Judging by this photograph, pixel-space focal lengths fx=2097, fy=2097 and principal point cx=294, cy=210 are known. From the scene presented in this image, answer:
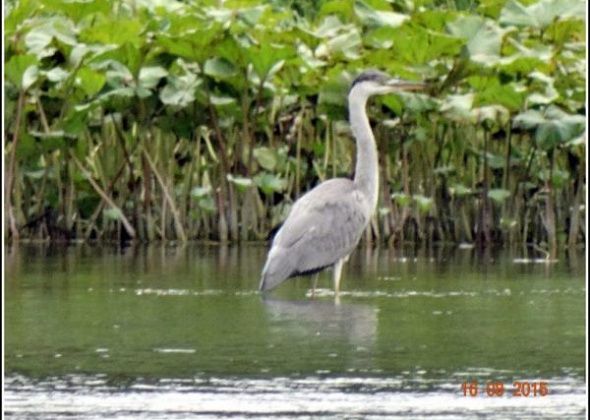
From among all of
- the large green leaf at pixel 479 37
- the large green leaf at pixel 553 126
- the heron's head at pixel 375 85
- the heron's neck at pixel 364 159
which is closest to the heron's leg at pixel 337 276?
the heron's neck at pixel 364 159

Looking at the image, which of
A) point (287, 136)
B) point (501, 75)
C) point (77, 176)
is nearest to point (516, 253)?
point (501, 75)

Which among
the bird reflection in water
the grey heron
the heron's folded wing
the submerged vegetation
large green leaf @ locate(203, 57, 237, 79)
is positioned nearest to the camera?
the bird reflection in water

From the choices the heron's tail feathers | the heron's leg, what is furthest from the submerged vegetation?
the heron's tail feathers

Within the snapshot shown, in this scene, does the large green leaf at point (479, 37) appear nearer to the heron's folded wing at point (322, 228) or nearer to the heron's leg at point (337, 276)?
the heron's folded wing at point (322, 228)

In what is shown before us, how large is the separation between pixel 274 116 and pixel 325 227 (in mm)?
5108

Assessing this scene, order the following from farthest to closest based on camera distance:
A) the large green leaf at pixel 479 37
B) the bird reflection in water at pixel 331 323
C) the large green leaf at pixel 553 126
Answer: the large green leaf at pixel 479 37
the large green leaf at pixel 553 126
the bird reflection in water at pixel 331 323

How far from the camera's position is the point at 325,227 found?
11.3 meters

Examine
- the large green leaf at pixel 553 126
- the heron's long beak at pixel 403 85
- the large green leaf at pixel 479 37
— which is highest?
the large green leaf at pixel 479 37

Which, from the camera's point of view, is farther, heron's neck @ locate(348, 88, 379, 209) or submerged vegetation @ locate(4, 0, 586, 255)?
submerged vegetation @ locate(4, 0, 586, 255)

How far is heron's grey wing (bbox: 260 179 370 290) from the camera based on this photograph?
11.2 m

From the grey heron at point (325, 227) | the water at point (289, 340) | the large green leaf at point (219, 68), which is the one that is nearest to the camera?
the water at point (289, 340)

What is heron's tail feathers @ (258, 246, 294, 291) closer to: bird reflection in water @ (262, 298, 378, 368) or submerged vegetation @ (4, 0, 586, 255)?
bird reflection in water @ (262, 298, 378, 368)

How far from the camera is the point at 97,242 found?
1585 centimetres

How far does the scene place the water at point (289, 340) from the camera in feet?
23.2
